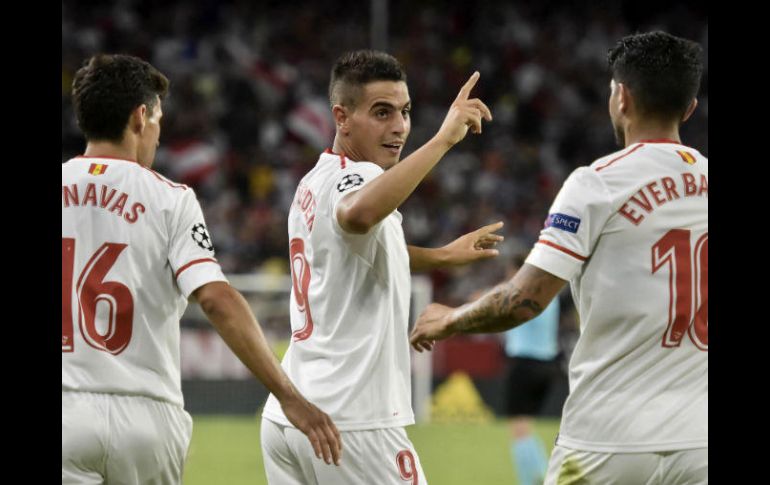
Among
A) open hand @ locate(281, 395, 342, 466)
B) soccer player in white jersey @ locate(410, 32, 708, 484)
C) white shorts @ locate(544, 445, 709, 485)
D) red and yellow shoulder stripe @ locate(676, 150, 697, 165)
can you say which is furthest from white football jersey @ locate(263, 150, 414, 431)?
red and yellow shoulder stripe @ locate(676, 150, 697, 165)

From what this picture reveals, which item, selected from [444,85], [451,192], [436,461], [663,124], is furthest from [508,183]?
[663,124]

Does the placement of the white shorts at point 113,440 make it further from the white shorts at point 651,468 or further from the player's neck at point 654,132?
the player's neck at point 654,132

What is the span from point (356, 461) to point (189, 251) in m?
1.00

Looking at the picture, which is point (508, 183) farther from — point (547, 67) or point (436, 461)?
point (436, 461)

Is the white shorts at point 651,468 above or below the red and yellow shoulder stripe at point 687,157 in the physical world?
below

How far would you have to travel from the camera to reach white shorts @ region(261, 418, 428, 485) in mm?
4398

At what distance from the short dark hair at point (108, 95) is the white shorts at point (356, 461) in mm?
1339

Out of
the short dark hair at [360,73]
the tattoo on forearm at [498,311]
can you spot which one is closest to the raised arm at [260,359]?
the tattoo on forearm at [498,311]

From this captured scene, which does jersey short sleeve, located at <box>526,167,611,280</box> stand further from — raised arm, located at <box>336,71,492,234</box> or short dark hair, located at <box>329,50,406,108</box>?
short dark hair, located at <box>329,50,406,108</box>

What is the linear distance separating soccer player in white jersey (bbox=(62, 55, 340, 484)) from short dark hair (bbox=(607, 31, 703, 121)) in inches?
64.3

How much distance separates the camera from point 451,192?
22.7 m

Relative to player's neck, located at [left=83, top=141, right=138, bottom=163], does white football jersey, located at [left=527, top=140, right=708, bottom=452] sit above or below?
below

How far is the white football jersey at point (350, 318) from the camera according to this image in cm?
450
